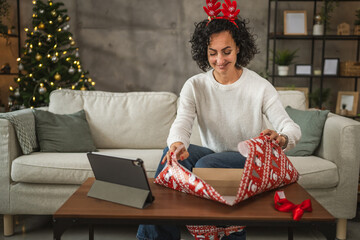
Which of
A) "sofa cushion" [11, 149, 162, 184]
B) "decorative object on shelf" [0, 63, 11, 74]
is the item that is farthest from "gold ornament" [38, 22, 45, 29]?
"sofa cushion" [11, 149, 162, 184]

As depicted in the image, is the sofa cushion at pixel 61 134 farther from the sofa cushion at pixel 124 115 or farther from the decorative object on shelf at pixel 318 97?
the decorative object on shelf at pixel 318 97

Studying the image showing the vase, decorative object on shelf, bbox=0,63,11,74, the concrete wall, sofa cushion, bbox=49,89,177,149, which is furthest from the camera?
the concrete wall

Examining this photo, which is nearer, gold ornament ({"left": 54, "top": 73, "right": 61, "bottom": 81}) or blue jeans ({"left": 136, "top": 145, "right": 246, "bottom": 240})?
blue jeans ({"left": 136, "top": 145, "right": 246, "bottom": 240})

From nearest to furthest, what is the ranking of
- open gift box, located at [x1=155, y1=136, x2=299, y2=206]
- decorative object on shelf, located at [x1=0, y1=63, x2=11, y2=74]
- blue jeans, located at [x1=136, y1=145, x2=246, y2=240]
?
1. open gift box, located at [x1=155, y1=136, x2=299, y2=206]
2. blue jeans, located at [x1=136, y1=145, x2=246, y2=240]
3. decorative object on shelf, located at [x1=0, y1=63, x2=11, y2=74]

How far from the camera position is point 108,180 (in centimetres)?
119

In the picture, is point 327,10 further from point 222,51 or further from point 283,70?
point 222,51

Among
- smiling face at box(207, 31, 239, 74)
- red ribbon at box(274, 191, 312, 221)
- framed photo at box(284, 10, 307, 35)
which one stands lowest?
red ribbon at box(274, 191, 312, 221)

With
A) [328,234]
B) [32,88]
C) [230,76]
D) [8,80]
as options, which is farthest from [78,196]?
[8,80]

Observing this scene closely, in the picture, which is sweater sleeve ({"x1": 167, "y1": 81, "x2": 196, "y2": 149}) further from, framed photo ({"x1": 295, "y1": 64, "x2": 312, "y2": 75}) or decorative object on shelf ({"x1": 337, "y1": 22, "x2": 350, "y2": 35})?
decorative object on shelf ({"x1": 337, "y1": 22, "x2": 350, "y2": 35})

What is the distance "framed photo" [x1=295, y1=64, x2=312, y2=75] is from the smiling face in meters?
2.50

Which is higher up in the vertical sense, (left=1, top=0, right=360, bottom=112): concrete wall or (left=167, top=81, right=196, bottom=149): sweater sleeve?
(left=1, top=0, right=360, bottom=112): concrete wall

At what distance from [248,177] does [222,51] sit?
68cm

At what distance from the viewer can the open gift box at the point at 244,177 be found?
1.10 m

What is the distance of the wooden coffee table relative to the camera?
39.5 inches
